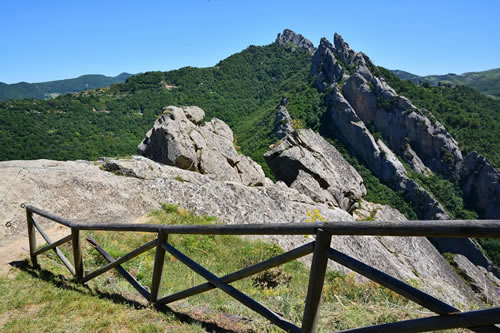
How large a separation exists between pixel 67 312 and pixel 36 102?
288 ft

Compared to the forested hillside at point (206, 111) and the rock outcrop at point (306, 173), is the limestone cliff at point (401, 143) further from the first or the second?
the rock outcrop at point (306, 173)

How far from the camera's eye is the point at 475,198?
58.1 metres

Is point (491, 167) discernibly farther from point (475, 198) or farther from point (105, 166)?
point (105, 166)

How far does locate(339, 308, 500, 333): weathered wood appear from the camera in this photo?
79.4 inches

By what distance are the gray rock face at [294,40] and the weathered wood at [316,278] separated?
167302mm

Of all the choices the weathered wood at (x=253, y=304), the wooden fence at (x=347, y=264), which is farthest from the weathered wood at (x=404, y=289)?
the weathered wood at (x=253, y=304)

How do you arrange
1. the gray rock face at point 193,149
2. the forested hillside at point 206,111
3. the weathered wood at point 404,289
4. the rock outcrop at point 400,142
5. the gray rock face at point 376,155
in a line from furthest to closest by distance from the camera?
the rock outcrop at point 400,142, the forested hillside at point 206,111, the gray rock face at point 376,155, the gray rock face at point 193,149, the weathered wood at point 404,289

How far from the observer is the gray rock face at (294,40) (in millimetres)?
162125

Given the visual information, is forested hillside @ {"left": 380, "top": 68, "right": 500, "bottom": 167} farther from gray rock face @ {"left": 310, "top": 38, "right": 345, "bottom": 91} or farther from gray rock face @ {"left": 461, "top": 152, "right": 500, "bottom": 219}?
gray rock face @ {"left": 310, "top": 38, "right": 345, "bottom": 91}

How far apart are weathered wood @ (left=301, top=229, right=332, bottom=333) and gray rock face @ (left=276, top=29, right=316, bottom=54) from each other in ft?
549

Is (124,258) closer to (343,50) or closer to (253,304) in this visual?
(253,304)

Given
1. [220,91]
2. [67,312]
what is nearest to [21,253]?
[67,312]

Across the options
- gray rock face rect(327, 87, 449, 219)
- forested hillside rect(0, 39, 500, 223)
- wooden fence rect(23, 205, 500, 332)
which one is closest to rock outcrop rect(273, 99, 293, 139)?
forested hillside rect(0, 39, 500, 223)

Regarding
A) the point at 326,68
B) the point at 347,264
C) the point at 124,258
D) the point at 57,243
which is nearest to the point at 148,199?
the point at 57,243
